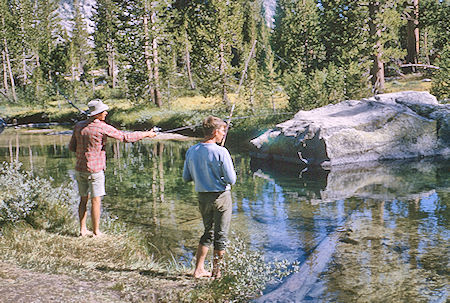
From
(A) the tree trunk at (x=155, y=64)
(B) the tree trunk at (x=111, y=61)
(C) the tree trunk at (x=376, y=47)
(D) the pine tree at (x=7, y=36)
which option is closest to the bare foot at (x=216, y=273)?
(C) the tree trunk at (x=376, y=47)

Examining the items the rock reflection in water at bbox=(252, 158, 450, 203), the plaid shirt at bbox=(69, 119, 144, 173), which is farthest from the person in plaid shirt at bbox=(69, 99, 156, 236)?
the rock reflection in water at bbox=(252, 158, 450, 203)

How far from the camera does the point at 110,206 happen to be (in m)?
10.2

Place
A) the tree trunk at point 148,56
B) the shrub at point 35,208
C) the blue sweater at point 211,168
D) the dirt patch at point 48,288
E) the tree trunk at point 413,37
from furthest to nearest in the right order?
the tree trunk at point 148,56 → the tree trunk at point 413,37 → the shrub at point 35,208 → the blue sweater at point 211,168 → the dirt patch at point 48,288

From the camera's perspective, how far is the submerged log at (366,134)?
15008 millimetres

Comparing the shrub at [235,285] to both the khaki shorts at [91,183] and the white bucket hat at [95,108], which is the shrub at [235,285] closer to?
the khaki shorts at [91,183]

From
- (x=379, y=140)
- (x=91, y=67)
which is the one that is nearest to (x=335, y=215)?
(x=379, y=140)

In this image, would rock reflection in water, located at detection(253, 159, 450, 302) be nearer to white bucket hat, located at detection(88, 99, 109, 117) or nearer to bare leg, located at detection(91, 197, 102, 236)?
bare leg, located at detection(91, 197, 102, 236)

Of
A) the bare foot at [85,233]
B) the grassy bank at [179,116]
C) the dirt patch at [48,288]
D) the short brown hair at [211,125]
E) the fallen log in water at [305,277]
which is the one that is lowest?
the fallen log in water at [305,277]

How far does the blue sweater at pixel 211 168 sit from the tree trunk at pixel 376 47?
18.5 metres

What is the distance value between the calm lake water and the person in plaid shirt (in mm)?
1208

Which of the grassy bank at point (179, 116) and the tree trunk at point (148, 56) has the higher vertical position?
the tree trunk at point (148, 56)

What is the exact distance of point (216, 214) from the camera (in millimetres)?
5348

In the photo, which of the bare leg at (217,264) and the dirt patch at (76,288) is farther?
the bare leg at (217,264)

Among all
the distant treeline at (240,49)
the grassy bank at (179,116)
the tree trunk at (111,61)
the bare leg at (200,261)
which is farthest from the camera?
the tree trunk at (111,61)
